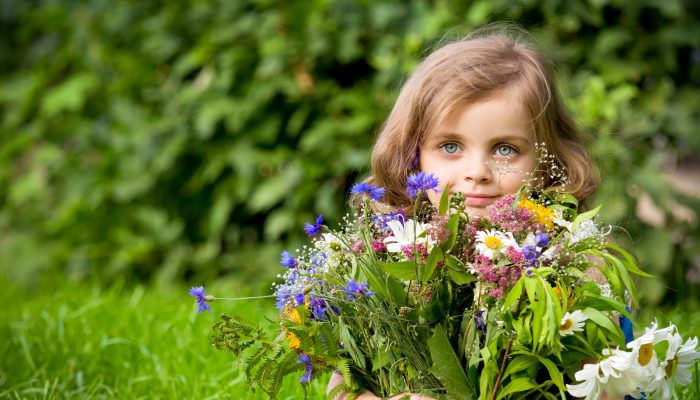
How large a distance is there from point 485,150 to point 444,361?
23.7 inches

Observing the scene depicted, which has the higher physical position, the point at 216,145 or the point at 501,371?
the point at 216,145

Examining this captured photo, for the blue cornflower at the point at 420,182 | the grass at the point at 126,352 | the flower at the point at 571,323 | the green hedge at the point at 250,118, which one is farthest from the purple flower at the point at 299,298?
the green hedge at the point at 250,118

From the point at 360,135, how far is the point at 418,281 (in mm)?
2364

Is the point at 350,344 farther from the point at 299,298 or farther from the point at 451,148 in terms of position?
the point at 451,148

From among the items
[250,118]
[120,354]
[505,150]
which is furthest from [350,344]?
[250,118]

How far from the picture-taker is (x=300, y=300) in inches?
70.7

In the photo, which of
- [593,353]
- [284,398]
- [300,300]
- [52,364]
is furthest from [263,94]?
[593,353]

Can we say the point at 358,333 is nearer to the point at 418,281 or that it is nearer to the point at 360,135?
the point at 418,281

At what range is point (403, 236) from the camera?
177 cm

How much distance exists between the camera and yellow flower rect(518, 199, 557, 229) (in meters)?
1.74

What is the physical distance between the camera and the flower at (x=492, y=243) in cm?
162

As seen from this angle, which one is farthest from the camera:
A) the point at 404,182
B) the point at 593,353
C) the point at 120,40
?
the point at 120,40

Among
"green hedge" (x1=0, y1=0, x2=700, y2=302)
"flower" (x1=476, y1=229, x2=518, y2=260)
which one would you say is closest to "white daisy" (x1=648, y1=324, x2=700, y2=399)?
"flower" (x1=476, y1=229, x2=518, y2=260)

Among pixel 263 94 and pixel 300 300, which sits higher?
pixel 263 94
